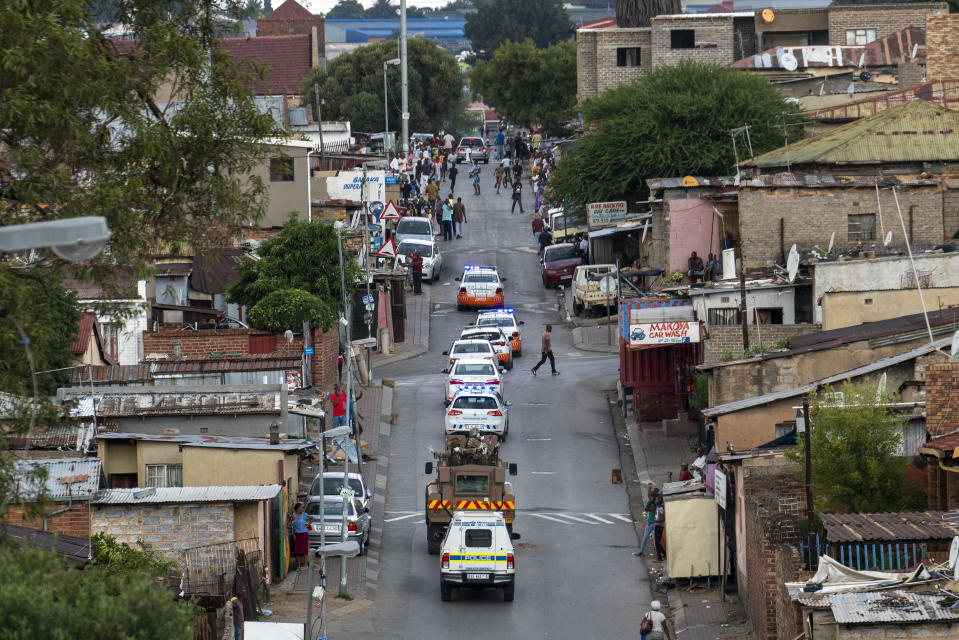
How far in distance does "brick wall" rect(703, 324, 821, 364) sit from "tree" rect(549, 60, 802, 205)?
20511 mm

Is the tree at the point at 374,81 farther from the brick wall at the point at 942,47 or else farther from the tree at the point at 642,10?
the brick wall at the point at 942,47

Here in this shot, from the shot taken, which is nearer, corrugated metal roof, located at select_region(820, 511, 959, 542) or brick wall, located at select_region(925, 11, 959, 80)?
corrugated metal roof, located at select_region(820, 511, 959, 542)

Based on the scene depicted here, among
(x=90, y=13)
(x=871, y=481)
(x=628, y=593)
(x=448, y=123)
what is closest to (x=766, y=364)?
(x=628, y=593)

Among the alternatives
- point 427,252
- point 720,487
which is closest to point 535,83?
point 427,252

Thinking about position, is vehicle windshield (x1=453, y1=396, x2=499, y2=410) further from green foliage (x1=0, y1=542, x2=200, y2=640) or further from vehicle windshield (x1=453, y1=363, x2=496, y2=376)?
green foliage (x1=0, y1=542, x2=200, y2=640)

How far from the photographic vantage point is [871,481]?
24219mm

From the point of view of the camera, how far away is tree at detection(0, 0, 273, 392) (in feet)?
61.2

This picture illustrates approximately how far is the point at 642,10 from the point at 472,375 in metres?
42.8

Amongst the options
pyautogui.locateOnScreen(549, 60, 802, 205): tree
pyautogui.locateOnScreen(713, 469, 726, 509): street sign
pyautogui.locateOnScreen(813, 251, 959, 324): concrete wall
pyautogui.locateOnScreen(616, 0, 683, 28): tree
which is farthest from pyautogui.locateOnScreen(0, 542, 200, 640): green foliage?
pyautogui.locateOnScreen(616, 0, 683, 28): tree

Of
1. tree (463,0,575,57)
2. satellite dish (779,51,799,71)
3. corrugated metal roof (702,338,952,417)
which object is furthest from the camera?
tree (463,0,575,57)

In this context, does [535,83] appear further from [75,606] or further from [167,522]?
[75,606]

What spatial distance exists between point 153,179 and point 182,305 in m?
26.8

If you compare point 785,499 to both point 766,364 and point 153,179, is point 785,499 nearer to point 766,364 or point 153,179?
point 766,364

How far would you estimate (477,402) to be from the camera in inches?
1588
